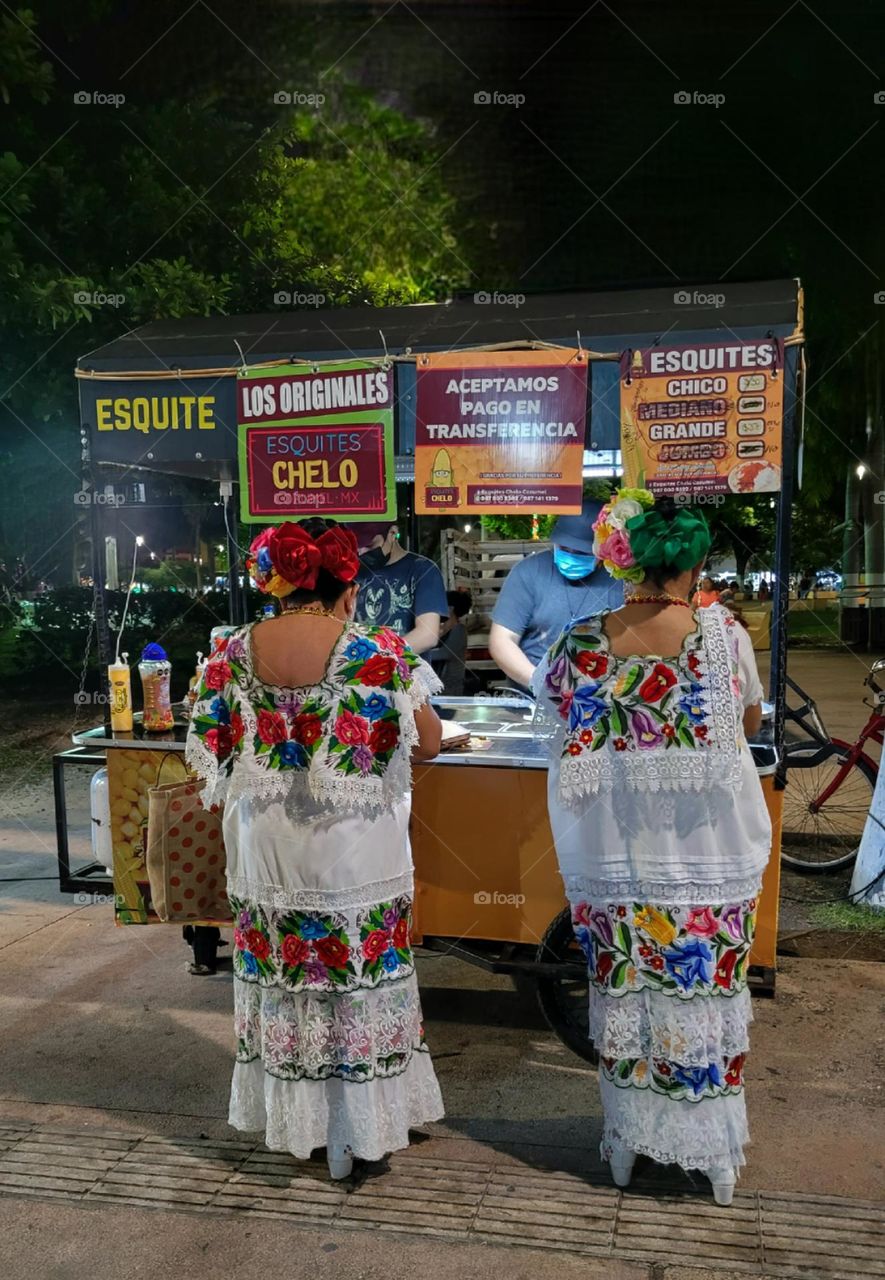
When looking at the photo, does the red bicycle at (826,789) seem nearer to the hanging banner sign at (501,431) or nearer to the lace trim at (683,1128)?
the hanging banner sign at (501,431)

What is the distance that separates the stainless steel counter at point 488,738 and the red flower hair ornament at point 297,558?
2.71ft

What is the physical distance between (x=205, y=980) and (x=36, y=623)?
1040 cm

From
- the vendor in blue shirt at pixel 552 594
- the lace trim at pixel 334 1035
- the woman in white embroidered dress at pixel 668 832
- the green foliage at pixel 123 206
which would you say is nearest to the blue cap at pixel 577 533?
the vendor in blue shirt at pixel 552 594

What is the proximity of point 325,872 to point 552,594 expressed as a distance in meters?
1.94

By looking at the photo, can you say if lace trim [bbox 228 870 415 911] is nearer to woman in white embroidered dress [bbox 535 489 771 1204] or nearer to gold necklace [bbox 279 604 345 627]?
woman in white embroidered dress [bbox 535 489 771 1204]

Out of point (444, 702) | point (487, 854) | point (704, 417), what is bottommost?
point (487, 854)

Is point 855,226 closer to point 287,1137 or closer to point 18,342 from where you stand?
point 18,342

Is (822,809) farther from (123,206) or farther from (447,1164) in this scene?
(123,206)

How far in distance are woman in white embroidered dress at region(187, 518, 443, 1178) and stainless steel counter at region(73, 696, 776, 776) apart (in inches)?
24.3

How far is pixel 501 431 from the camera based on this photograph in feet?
13.8

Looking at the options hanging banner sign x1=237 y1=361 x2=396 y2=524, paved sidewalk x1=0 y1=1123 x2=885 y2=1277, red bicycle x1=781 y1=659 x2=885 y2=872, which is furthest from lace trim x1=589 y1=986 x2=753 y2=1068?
red bicycle x1=781 y1=659 x2=885 y2=872

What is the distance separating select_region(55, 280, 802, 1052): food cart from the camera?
387 cm

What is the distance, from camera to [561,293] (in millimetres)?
5168

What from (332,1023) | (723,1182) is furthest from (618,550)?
(723,1182)
